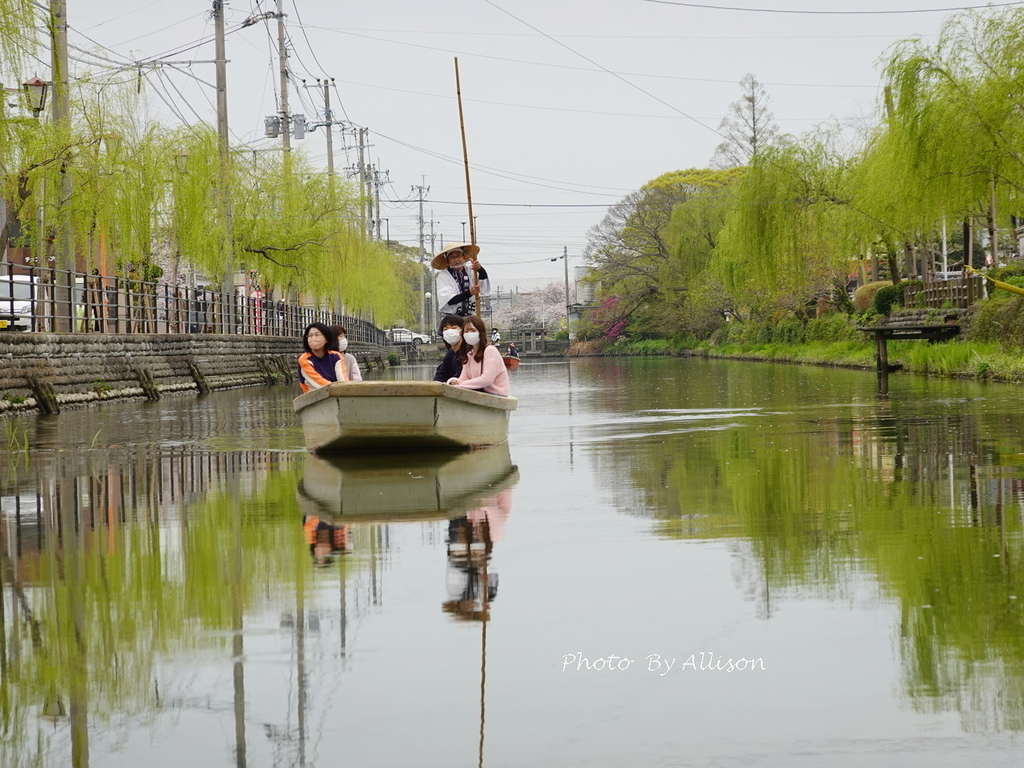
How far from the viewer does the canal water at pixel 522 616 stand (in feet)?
11.9

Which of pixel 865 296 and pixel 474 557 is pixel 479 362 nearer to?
pixel 474 557

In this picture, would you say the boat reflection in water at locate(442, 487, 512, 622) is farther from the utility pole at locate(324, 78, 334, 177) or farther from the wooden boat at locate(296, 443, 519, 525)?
the utility pole at locate(324, 78, 334, 177)

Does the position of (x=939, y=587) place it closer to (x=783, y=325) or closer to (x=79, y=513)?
(x=79, y=513)

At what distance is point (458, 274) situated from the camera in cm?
1566

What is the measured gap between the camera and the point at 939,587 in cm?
530

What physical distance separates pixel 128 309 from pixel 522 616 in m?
27.1

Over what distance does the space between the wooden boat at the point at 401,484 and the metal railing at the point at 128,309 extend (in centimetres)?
943

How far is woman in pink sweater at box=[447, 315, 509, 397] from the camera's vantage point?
12859 mm

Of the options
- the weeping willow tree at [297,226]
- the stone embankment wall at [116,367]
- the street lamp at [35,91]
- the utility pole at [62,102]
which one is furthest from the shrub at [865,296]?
the street lamp at [35,91]

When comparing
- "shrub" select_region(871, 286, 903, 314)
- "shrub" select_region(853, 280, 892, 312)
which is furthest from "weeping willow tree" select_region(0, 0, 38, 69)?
"shrub" select_region(853, 280, 892, 312)

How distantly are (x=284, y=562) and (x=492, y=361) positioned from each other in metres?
6.72

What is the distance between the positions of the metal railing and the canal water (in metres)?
12.5

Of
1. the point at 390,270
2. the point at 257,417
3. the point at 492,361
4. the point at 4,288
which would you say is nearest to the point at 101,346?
the point at 257,417

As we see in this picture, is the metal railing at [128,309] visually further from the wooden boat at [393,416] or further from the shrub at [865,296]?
the shrub at [865,296]
